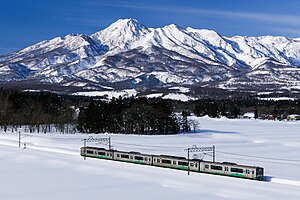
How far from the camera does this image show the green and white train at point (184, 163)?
40219 mm

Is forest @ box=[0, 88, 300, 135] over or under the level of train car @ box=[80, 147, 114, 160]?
over

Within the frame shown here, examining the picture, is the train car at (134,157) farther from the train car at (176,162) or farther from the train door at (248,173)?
the train door at (248,173)

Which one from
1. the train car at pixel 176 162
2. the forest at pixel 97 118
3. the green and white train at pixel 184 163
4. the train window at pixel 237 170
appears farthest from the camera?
the forest at pixel 97 118

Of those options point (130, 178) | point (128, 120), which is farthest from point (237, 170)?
point (128, 120)

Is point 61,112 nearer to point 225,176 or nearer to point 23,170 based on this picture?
point 23,170

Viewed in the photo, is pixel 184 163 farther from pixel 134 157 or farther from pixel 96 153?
pixel 96 153

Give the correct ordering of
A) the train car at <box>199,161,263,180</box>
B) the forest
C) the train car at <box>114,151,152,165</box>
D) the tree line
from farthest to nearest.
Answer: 1. the forest
2. the tree line
3. the train car at <box>114,151,152,165</box>
4. the train car at <box>199,161,263,180</box>

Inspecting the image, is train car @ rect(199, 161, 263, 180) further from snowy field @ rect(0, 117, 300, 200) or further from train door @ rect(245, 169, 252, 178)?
snowy field @ rect(0, 117, 300, 200)

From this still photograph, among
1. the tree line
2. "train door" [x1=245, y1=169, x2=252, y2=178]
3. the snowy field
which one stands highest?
the tree line

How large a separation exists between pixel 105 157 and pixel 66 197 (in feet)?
79.5

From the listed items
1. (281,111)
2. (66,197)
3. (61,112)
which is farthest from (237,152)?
(281,111)

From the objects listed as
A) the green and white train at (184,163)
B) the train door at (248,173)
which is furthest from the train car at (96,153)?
the train door at (248,173)

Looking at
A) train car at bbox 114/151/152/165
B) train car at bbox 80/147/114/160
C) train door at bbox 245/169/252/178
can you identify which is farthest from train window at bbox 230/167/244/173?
train car at bbox 80/147/114/160

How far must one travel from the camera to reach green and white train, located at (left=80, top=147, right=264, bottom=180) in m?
40.2
